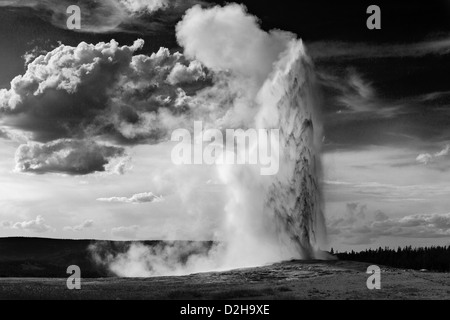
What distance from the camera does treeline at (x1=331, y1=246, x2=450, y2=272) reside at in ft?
391

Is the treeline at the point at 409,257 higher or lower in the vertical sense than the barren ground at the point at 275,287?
lower

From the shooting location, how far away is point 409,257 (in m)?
132

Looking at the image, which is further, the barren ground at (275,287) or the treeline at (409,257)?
the treeline at (409,257)

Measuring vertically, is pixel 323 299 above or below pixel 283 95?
below

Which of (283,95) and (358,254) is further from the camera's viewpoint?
(358,254)

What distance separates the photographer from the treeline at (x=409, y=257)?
119312 millimetres

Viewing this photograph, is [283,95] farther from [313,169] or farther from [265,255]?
[265,255]

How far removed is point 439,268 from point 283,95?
5671cm

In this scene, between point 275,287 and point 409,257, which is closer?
point 275,287

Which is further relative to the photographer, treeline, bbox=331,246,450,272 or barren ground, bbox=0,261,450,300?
treeline, bbox=331,246,450,272

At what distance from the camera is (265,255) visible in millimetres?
77875
